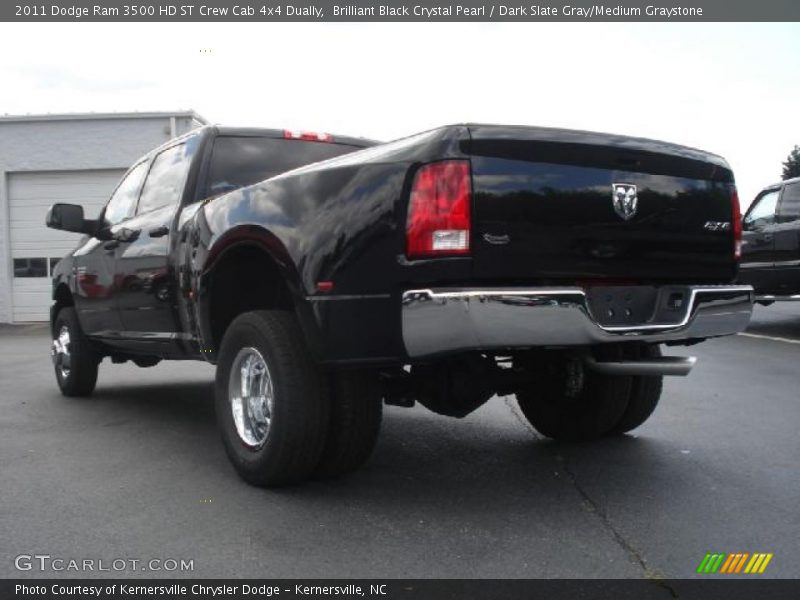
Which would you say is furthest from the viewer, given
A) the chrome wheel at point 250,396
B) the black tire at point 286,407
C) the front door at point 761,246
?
the front door at point 761,246

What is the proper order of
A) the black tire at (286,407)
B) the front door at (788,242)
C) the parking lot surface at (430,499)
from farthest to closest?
1. the front door at (788,242)
2. the black tire at (286,407)
3. the parking lot surface at (430,499)

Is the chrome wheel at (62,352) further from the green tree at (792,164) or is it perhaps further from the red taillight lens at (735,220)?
the green tree at (792,164)

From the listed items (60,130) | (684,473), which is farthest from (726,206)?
(60,130)

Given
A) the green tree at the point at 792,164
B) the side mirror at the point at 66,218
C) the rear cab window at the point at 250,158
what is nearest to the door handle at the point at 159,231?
the rear cab window at the point at 250,158

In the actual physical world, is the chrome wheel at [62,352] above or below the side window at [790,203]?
below

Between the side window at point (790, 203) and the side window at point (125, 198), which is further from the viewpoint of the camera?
the side window at point (790, 203)

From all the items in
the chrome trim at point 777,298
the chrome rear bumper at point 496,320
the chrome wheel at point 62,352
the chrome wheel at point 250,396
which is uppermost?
the chrome rear bumper at point 496,320

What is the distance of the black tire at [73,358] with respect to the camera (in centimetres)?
653

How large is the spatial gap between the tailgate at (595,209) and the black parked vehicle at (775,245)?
7.72m

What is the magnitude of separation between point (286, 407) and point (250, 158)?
7.09 ft

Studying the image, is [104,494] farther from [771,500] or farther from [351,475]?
[771,500]

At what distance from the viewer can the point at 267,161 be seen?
5305mm

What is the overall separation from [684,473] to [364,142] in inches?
118

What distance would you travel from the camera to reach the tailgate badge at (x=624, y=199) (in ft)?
11.7
